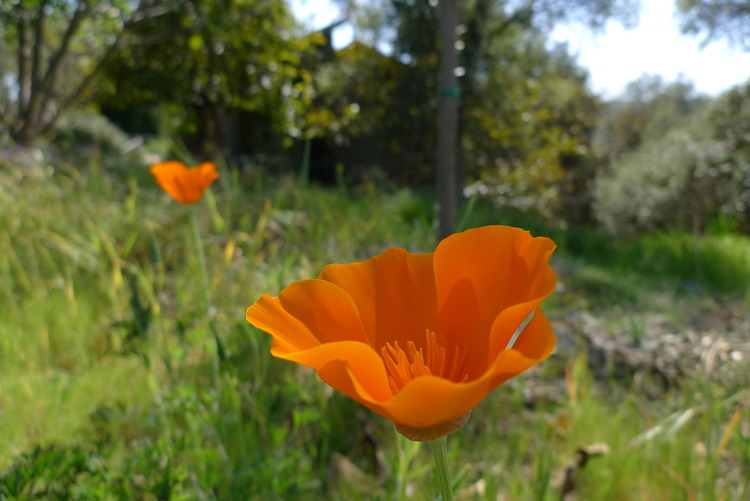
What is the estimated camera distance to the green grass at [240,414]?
1.02 metres

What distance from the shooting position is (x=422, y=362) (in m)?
0.51

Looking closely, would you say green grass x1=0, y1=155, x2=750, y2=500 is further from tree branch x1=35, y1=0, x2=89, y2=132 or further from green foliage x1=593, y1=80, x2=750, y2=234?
green foliage x1=593, y1=80, x2=750, y2=234

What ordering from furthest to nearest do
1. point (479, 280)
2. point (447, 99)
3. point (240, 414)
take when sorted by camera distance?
point (447, 99) < point (240, 414) < point (479, 280)

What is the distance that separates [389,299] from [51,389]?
1.44m

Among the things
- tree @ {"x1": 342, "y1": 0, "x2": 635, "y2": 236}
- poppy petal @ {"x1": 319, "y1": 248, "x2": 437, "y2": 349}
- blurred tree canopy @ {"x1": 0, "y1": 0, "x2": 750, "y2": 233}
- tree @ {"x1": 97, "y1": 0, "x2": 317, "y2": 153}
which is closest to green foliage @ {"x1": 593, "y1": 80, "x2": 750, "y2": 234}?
blurred tree canopy @ {"x1": 0, "y1": 0, "x2": 750, "y2": 233}

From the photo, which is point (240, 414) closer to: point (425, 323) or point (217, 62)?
point (425, 323)

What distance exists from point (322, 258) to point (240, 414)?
1.14 meters

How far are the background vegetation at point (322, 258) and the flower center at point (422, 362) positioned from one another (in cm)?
18

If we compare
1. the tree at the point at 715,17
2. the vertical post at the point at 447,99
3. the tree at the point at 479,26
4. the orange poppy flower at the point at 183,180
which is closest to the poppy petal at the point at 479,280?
the orange poppy flower at the point at 183,180

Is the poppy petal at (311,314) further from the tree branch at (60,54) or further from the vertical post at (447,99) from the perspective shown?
the tree branch at (60,54)

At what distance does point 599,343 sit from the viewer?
238 cm

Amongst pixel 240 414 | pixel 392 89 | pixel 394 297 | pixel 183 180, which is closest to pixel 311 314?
pixel 394 297

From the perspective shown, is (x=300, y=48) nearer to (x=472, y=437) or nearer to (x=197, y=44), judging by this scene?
(x=197, y=44)

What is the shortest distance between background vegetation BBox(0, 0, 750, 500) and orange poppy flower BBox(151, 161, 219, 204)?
8.2 inches
